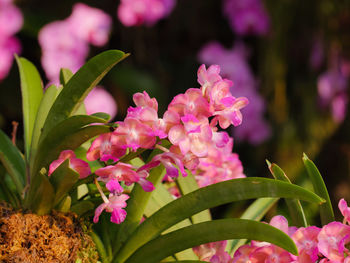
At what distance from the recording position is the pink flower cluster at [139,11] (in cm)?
256

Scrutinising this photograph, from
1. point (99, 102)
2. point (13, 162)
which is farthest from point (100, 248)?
point (99, 102)

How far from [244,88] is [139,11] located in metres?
0.61

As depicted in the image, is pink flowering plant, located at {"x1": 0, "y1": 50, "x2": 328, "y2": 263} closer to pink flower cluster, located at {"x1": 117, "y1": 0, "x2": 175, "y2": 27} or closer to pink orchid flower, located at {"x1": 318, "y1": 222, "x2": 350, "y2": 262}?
pink orchid flower, located at {"x1": 318, "y1": 222, "x2": 350, "y2": 262}

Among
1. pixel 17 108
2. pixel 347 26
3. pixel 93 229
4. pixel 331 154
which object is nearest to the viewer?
pixel 93 229

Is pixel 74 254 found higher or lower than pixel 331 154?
higher

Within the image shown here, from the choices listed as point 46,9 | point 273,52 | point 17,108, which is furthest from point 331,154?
point 46,9

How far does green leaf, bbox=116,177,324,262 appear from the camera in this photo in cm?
61

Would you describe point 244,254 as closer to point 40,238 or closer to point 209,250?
point 209,250

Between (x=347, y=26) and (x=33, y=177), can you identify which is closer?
(x=33, y=177)

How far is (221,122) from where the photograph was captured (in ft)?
2.07

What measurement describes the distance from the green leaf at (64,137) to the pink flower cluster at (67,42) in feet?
5.43

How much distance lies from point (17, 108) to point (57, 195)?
198 centimetres

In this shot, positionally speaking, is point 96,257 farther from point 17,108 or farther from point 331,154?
point 17,108

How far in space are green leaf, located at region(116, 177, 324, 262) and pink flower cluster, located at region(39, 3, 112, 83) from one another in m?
1.67
